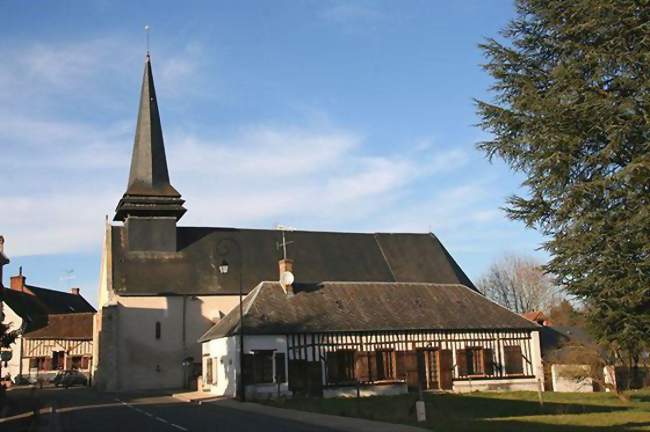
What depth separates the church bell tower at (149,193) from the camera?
123 ft

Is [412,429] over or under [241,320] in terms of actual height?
under

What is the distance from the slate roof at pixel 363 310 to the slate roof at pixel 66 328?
21300 mm

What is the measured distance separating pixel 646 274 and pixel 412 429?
5.01m

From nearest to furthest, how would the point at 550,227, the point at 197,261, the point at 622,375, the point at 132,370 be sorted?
1. the point at 550,227
2. the point at 622,375
3. the point at 132,370
4. the point at 197,261

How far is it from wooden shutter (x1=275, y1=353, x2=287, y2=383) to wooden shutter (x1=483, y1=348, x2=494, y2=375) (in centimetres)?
858

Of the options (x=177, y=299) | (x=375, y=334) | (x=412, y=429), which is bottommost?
(x=412, y=429)

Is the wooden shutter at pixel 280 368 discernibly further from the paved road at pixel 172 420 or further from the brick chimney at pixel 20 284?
→ the brick chimney at pixel 20 284

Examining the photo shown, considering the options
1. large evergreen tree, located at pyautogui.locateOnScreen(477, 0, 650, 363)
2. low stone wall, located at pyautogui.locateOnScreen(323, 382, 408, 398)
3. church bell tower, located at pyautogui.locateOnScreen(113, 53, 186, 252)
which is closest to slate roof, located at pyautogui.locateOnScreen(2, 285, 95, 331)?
church bell tower, located at pyautogui.locateOnScreen(113, 53, 186, 252)

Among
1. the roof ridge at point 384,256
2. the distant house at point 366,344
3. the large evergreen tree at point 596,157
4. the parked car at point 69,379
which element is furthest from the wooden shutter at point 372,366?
the parked car at point 69,379

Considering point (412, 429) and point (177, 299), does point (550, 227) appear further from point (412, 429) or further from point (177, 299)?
point (177, 299)

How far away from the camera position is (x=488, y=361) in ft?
97.4

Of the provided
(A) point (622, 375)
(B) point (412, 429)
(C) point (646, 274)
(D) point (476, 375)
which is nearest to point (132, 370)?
(D) point (476, 375)

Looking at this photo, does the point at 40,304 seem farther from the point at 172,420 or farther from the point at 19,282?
the point at 172,420

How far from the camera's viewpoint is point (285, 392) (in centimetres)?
2638
